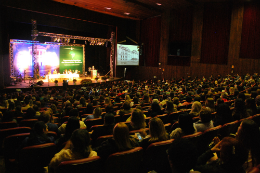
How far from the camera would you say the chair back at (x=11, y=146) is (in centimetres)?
281

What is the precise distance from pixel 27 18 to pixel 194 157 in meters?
15.4

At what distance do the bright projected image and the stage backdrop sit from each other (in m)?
3.89

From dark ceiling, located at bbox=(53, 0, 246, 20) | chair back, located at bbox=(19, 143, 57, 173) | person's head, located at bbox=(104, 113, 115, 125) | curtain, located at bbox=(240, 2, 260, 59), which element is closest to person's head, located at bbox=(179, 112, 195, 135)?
person's head, located at bbox=(104, 113, 115, 125)

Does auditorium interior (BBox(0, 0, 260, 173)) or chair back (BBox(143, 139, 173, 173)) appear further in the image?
auditorium interior (BBox(0, 0, 260, 173))

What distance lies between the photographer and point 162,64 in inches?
725

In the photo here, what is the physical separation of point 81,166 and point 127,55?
18136mm

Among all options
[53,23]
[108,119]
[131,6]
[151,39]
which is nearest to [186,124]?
[108,119]

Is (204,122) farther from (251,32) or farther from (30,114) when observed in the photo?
(251,32)

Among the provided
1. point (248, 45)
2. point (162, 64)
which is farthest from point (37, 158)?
point (162, 64)

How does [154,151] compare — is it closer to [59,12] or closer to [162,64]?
[59,12]

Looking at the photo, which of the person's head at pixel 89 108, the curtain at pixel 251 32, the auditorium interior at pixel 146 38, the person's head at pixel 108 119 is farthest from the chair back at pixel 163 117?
the curtain at pixel 251 32

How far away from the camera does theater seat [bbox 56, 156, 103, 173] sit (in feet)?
5.83

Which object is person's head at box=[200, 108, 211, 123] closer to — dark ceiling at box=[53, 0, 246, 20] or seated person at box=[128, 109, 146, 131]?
seated person at box=[128, 109, 146, 131]

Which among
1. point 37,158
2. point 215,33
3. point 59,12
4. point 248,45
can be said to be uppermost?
point 59,12
